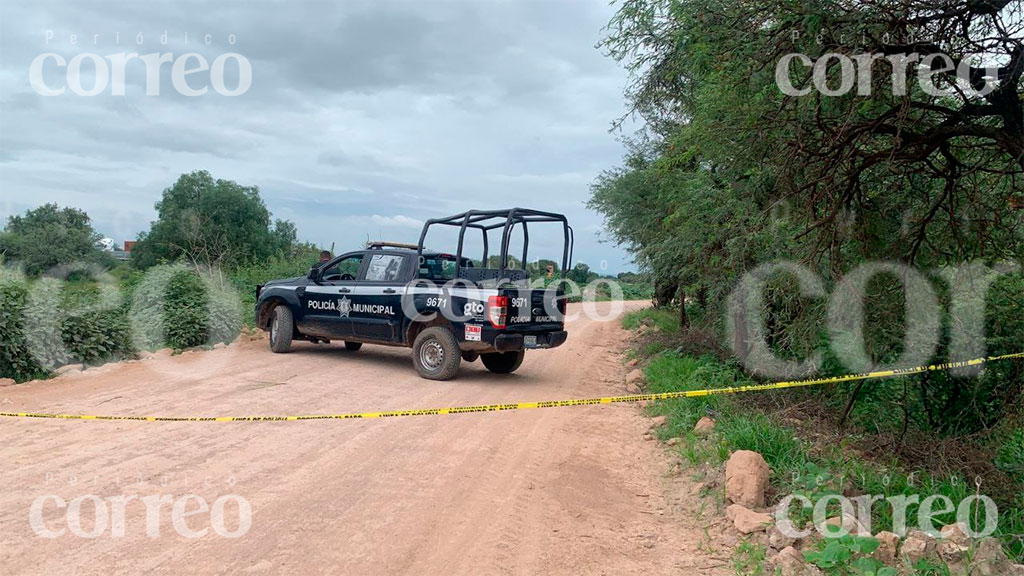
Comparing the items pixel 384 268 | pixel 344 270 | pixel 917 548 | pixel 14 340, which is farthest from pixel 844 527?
pixel 14 340

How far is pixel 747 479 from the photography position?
5.16 metres

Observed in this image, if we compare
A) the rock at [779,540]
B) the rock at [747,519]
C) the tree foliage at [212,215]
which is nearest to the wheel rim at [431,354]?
the rock at [747,519]

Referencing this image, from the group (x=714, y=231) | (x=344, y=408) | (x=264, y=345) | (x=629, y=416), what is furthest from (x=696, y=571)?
(x=264, y=345)

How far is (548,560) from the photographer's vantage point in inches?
166

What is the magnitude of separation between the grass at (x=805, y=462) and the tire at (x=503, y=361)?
292 centimetres

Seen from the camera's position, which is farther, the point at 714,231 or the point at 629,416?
the point at 714,231

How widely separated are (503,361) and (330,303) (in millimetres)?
3067

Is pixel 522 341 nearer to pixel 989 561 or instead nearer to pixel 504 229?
pixel 504 229

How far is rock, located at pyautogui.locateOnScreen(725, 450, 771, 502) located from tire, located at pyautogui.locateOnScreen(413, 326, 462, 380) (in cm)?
515

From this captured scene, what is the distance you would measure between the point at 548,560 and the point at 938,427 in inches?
221

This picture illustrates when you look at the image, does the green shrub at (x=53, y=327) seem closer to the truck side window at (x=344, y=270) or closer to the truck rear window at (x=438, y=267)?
the truck side window at (x=344, y=270)

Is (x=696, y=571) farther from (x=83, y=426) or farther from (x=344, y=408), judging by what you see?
(x=83, y=426)

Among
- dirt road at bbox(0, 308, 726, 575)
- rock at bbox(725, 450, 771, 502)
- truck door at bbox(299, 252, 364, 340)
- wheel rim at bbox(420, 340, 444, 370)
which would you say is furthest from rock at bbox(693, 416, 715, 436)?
truck door at bbox(299, 252, 364, 340)

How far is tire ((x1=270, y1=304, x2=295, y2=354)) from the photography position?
467 inches
